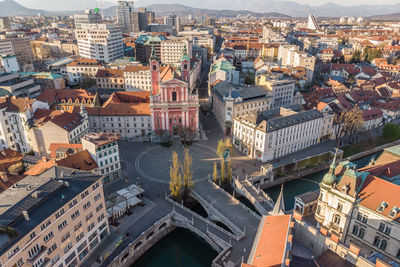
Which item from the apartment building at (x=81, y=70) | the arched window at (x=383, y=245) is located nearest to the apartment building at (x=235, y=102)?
the arched window at (x=383, y=245)

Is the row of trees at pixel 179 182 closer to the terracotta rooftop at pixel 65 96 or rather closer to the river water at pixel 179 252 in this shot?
the river water at pixel 179 252

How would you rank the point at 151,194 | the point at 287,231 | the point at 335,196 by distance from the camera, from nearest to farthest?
the point at 287,231 < the point at 335,196 < the point at 151,194

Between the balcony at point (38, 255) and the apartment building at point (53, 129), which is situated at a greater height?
the apartment building at point (53, 129)

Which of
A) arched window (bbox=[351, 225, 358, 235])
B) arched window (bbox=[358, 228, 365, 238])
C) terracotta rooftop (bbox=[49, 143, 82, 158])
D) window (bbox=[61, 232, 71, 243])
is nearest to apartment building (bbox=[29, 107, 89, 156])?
terracotta rooftop (bbox=[49, 143, 82, 158])

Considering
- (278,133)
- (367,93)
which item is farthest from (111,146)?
(367,93)

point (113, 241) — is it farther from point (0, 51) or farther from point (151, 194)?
point (0, 51)

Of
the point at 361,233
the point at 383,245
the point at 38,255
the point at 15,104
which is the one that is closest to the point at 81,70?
the point at 15,104

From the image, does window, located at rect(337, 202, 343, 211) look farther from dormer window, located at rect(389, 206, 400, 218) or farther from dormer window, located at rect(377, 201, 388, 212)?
dormer window, located at rect(389, 206, 400, 218)

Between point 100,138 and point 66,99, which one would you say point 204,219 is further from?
point 66,99
